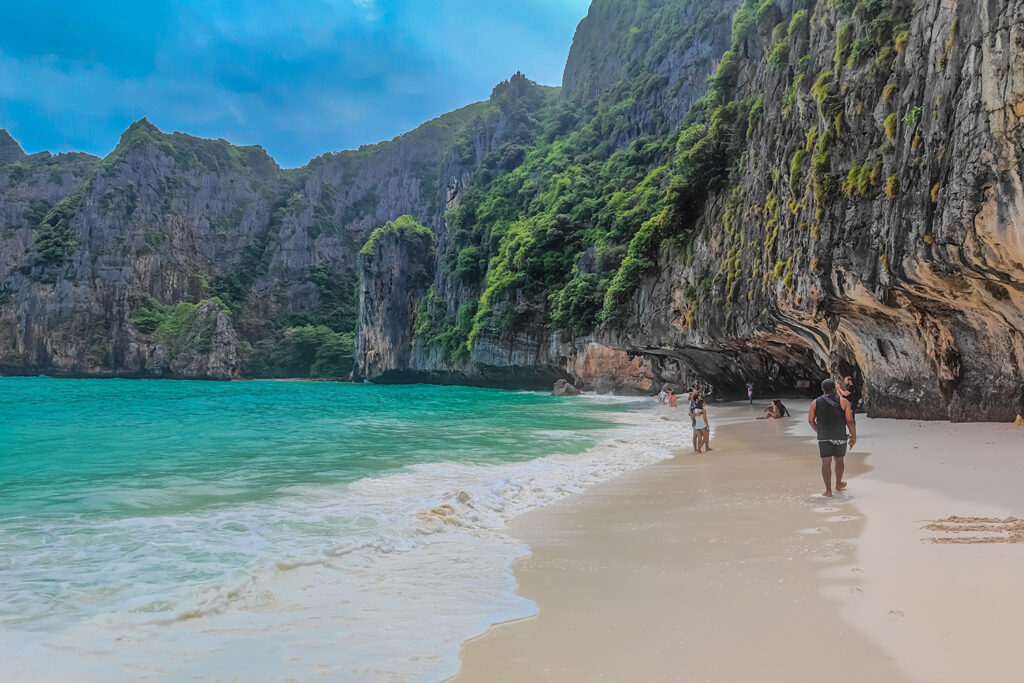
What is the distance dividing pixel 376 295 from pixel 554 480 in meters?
63.0

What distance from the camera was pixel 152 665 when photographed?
9.98ft

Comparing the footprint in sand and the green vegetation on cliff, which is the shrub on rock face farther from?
the footprint in sand

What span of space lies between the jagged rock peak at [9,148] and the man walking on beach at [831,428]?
13469 centimetres

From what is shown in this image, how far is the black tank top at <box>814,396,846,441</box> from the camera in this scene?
6459mm

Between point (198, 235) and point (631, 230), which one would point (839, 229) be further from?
point (198, 235)

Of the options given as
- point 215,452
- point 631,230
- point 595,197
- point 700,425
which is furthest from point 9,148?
point 700,425

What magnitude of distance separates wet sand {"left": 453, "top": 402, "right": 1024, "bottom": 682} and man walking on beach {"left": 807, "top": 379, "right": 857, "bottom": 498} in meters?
0.30

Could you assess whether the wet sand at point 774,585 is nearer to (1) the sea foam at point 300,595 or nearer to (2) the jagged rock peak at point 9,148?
(1) the sea foam at point 300,595

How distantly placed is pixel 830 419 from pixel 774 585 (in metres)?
3.65

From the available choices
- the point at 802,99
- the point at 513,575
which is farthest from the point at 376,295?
the point at 513,575

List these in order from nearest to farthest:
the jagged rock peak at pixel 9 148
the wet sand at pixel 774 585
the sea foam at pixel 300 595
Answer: the wet sand at pixel 774 585
the sea foam at pixel 300 595
the jagged rock peak at pixel 9 148

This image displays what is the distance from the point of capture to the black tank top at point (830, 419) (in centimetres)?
646

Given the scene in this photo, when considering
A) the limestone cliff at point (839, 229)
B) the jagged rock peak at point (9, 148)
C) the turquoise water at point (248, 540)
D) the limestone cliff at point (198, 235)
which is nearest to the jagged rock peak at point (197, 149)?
the limestone cliff at point (198, 235)

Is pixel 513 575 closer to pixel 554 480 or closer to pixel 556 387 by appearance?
pixel 554 480
